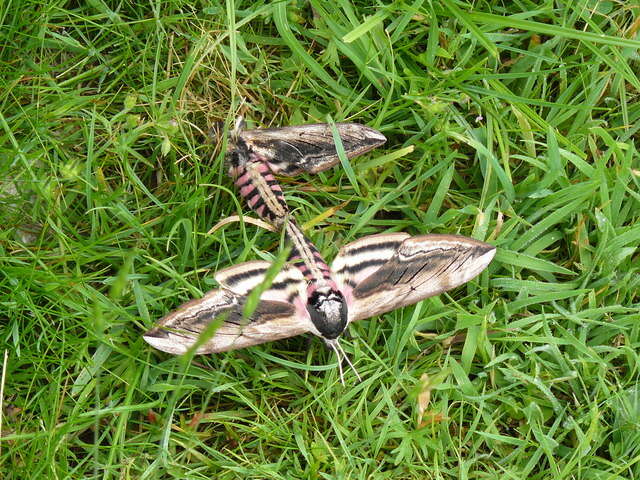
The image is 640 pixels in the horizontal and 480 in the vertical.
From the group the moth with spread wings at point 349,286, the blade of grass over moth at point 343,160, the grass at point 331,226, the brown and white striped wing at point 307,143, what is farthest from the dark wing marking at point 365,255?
the brown and white striped wing at point 307,143

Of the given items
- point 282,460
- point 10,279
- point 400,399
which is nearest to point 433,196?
point 400,399

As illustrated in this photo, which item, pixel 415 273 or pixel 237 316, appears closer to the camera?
pixel 237 316

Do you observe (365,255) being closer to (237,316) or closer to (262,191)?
(262,191)

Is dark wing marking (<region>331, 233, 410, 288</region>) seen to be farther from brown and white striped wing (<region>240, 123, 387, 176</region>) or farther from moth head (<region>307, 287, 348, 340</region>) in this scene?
brown and white striped wing (<region>240, 123, 387, 176</region>)

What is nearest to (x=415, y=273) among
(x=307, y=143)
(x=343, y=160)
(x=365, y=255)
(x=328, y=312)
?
(x=365, y=255)

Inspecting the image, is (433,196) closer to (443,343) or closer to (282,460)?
(443,343)

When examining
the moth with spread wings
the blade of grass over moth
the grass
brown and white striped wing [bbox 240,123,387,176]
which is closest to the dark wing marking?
the moth with spread wings
